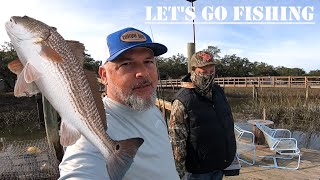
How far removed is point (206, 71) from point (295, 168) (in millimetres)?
4085

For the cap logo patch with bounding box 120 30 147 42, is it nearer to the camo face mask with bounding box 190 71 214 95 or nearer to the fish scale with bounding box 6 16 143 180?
the fish scale with bounding box 6 16 143 180

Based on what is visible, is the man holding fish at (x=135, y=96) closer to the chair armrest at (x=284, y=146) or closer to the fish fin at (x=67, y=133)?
the fish fin at (x=67, y=133)

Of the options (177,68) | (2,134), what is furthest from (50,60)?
(177,68)

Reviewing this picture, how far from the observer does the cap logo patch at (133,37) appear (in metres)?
1.63

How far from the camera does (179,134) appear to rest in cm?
334

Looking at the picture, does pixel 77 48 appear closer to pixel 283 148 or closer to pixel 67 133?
pixel 67 133

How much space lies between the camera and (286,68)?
71.1 meters

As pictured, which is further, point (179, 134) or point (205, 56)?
point (205, 56)

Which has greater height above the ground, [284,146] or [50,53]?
[50,53]

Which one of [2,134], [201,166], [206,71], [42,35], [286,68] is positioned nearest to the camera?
[42,35]

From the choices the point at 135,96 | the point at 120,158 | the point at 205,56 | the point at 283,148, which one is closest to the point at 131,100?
the point at 135,96

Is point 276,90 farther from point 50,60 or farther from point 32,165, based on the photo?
point 50,60

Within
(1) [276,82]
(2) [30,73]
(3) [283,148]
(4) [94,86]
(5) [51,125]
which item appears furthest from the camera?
(1) [276,82]

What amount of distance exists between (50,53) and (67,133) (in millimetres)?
227
